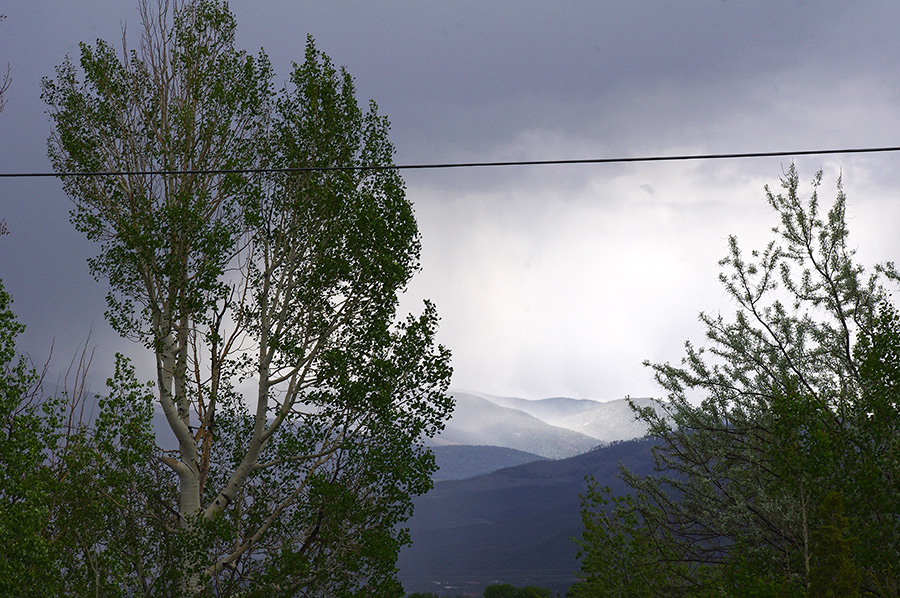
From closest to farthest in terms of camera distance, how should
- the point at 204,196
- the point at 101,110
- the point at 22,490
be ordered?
the point at 22,490
the point at 204,196
the point at 101,110

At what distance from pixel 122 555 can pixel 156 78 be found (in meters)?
11.3

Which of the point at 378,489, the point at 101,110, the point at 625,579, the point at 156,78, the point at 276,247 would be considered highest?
the point at 156,78

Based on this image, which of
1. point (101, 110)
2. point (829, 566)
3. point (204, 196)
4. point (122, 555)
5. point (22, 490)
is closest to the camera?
point (829, 566)

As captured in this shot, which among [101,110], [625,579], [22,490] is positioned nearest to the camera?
[22,490]

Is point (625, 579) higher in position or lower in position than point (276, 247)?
lower

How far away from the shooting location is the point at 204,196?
16359mm

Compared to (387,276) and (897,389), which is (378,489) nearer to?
(387,276)

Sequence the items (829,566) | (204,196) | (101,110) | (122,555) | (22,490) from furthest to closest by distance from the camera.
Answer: (101,110) < (204,196) < (122,555) < (22,490) < (829,566)

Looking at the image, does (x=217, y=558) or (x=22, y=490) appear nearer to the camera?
(x=22, y=490)

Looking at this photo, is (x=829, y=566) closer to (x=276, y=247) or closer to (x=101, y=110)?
(x=276, y=247)

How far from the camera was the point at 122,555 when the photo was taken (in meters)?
14.1

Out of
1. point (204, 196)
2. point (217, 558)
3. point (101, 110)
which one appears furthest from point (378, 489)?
point (101, 110)

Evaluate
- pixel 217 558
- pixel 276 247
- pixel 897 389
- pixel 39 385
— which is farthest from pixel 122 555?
pixel 897 389

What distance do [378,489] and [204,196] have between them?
741 centimetres
